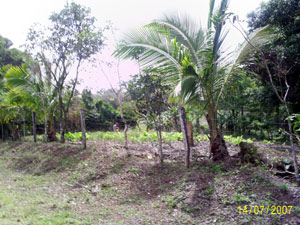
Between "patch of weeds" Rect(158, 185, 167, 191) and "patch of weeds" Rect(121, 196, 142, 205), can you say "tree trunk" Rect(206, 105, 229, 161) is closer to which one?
"patch of weeds" Rect(158, 185, 167, 191)

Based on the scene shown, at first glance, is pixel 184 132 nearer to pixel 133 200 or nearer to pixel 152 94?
pixel 152 94

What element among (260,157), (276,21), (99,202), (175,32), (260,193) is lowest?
(99,202)

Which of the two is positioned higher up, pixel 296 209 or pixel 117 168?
pixel 117 168

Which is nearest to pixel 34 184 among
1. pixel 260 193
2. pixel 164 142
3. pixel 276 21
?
pixel 164 142

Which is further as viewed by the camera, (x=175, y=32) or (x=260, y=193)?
(x=175, y=32)

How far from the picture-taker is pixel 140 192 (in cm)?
473

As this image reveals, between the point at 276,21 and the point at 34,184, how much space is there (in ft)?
29.2

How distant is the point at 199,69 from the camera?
522cm

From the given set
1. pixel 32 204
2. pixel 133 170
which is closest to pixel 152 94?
pixel 133 170

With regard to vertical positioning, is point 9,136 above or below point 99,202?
above

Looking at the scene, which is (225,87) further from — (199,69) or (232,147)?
(232,147)
